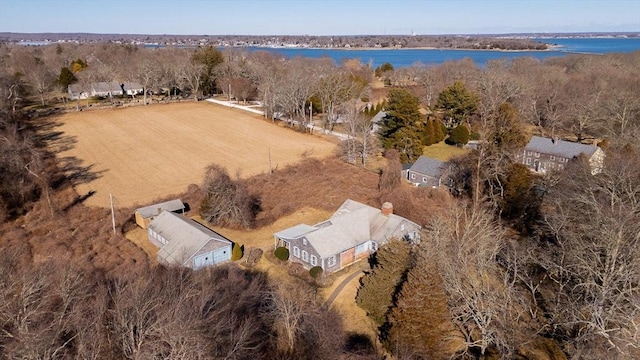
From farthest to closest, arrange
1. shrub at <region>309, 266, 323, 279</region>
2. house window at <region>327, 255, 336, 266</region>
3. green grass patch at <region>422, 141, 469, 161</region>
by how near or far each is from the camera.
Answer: green grass patch at <region>422, 141, 469, 161</region>
house window at <region>327, 255, 336, 266</region>
shrub at <region>309, 266, 323, 279</region>

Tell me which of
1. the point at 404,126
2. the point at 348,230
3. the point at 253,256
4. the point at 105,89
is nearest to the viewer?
the point at 253,256

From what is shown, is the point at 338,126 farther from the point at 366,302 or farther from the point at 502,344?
the point at 502,344

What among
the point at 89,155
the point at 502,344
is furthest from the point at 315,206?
the point at 89,155

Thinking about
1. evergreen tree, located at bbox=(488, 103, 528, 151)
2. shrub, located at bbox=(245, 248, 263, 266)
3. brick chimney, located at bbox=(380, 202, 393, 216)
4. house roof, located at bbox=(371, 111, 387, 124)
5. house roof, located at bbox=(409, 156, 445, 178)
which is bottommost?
shrub, located at bbox=(245, 248, 263, 266)

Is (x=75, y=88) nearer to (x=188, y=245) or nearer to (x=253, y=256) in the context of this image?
(x=188, y=245)

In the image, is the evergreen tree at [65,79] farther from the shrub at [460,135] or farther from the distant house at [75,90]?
the shrub at [460,135]

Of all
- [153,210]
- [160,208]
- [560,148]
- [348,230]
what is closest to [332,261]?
[348,230]

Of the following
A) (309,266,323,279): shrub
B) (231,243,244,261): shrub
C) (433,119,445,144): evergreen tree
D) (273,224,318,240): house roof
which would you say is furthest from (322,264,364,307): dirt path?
(433,119,445,144): evergreen tree

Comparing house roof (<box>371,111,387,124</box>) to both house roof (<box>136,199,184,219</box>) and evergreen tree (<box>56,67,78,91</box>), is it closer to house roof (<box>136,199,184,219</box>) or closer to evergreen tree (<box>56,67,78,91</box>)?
house roof (<box>136,199,184,219</box>)
